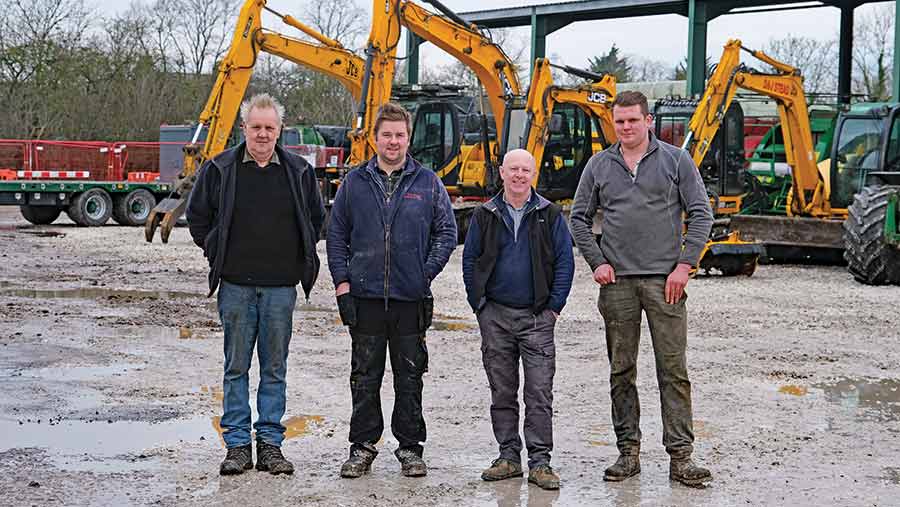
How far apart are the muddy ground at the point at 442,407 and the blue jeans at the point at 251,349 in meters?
0.27

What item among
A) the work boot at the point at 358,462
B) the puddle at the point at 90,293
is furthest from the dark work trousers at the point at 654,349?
the puddle at the point at 90,293

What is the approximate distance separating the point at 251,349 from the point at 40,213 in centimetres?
2545

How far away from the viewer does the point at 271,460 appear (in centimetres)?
686

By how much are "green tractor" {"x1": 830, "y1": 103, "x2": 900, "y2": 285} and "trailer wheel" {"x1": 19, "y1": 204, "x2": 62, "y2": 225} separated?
18305 millimetres

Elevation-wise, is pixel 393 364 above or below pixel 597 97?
below

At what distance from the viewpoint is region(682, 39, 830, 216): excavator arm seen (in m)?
20.0

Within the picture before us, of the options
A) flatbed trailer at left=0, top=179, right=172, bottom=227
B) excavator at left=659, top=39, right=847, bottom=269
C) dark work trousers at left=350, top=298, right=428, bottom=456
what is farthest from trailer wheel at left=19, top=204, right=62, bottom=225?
dark work trousers at left=350, top=298, right=428, bottom=456

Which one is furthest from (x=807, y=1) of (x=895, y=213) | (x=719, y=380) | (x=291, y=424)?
(x=291, y=424)

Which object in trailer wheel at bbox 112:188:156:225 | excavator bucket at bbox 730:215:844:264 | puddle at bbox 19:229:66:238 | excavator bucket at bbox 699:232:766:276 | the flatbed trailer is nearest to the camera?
excavator bucket at bbox 699:232:766:276

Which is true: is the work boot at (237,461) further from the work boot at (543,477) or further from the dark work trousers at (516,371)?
the work boot at (543,477)

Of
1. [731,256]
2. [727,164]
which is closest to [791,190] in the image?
[727,164]

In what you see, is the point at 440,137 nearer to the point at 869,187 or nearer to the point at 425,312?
the point at 869,187

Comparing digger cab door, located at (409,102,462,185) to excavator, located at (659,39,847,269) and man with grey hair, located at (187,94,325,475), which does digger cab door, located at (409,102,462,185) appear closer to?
excavator, located at (659,39,847,269)

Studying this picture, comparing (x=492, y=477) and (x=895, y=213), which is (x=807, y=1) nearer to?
(x=895, y=213)
